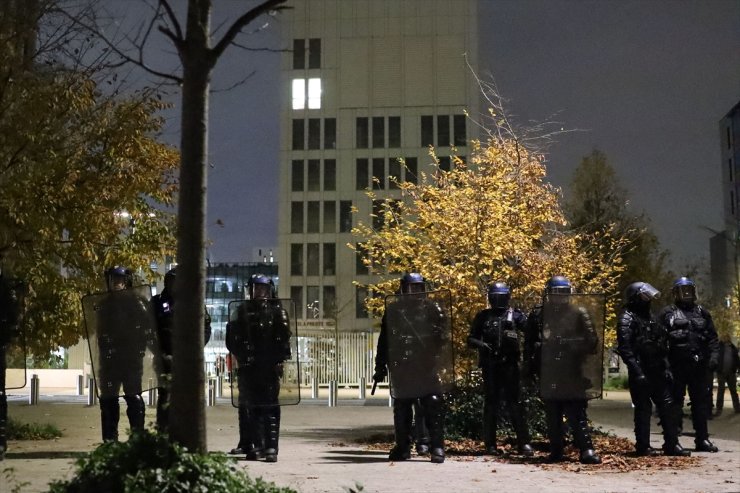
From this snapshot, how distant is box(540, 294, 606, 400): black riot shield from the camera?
1116 centimetres

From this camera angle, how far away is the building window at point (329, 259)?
7556 cm

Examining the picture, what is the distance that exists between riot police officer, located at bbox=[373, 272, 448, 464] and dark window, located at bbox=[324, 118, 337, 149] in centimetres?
6391

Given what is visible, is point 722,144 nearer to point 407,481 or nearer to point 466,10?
point 466,10

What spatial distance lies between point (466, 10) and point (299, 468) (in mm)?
63785

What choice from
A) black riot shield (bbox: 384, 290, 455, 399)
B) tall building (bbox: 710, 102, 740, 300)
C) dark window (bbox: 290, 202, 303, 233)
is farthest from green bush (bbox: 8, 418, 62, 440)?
tall building (bbox: 710, 102, 740, 300)

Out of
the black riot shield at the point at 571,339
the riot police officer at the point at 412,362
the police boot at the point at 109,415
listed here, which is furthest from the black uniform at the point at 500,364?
the police boot at the point at 109,415

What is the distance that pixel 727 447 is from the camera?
1362 centimetres

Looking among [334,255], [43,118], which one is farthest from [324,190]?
[43,118]

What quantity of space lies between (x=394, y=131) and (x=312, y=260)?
11.5 metres

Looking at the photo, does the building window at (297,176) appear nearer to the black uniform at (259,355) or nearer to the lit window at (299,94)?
the lit window at (299,94)

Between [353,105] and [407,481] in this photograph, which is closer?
[407,481]

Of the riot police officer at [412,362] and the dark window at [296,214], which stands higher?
the dark window at [296,214]

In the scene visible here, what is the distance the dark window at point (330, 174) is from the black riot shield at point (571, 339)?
64.0 metres

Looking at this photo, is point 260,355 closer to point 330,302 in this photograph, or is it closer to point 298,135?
point 330,302
